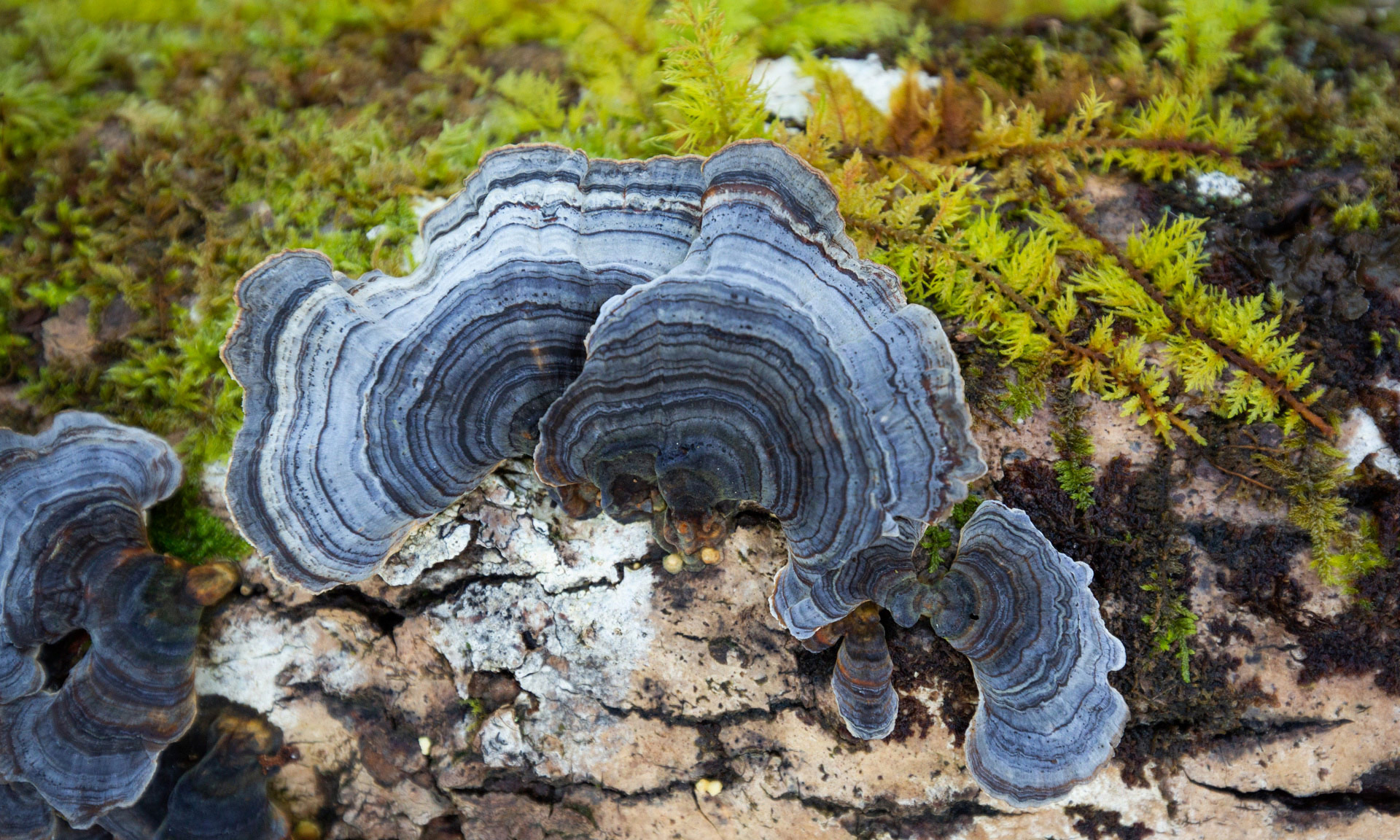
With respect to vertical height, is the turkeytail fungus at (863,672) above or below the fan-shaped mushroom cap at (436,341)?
below

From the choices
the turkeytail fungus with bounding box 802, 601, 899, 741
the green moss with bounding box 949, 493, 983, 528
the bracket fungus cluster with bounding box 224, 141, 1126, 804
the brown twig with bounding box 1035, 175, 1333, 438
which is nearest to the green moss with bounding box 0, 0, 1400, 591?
the brown twig with bounding box 1035, 175, 1333, 438

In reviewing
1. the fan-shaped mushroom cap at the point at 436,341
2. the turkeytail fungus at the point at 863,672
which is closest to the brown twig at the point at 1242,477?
the turkeytail fungus at the point at 863,672

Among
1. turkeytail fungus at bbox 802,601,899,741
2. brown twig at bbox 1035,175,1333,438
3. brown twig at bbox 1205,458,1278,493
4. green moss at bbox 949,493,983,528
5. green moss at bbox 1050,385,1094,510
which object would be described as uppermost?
brown twig at bbox 1035,175,1333,438

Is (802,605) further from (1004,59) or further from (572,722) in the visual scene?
(1004,59)

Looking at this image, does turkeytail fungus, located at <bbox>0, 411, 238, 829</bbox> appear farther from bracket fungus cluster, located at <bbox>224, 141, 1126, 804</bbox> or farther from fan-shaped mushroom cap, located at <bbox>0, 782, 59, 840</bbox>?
bracket fungus cluster, located at <bbox>224, 141, 1126, 804</bbox>

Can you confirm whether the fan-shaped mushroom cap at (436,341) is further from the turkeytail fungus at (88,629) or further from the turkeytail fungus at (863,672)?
the turkeytail fungus at (863,672)

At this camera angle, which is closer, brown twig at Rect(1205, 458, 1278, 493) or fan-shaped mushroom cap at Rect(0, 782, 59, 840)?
brown twig at Rect(1205, 458, 1278, 493)

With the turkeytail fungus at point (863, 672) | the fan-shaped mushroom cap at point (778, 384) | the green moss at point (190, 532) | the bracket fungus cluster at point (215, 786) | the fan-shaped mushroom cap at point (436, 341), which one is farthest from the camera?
the green moss at point (190, 532)

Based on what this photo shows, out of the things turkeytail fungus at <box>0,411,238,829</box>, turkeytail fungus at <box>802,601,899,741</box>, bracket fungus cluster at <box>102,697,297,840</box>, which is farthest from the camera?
bracket fungus cluster at <box>102,697,297,840</box>
